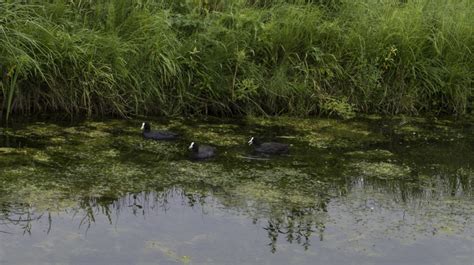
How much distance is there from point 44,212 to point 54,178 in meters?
0.60

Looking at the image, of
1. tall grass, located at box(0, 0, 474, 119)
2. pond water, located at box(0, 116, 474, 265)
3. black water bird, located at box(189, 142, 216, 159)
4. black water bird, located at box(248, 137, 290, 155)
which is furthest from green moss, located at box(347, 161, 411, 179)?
tall grass, located at box(0, 0, 474, 119)

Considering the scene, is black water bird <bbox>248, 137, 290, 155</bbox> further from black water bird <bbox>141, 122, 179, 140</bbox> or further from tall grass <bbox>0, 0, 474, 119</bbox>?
tall grass <bbox>0, 0, 474, 119</bbox>

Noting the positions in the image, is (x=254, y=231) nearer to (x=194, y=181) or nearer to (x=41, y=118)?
(x=194, y=181)

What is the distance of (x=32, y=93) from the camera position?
675 cm

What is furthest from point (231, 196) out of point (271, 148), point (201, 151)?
point (271, 148)

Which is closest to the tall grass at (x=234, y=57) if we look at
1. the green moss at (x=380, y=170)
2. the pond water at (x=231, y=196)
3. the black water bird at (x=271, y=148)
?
the pond water at (x=231, y=196)

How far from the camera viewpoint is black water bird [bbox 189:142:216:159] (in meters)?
5.81

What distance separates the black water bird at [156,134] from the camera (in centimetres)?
626

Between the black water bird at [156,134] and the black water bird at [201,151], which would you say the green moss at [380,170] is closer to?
the black water bird at [201,151]

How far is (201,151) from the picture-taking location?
584cm

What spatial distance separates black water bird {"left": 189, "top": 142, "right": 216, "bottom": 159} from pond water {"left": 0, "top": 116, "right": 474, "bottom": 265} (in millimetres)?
70

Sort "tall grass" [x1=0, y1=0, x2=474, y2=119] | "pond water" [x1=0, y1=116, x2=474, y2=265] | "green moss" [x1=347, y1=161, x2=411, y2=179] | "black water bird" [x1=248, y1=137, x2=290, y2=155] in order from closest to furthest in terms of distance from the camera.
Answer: "pond water" [x1=0, y1=116, x2=474, y2=265]
"green moss" [x1=347, y1=161, x2=411, y2=179]
"black water bird" [x1=248, y1=137, x2=290, y2=155]
"tall grass" [x1=0, y1=0, x2=474, y2=119]

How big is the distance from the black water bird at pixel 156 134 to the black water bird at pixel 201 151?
44 centimetres

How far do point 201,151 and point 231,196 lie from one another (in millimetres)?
841
